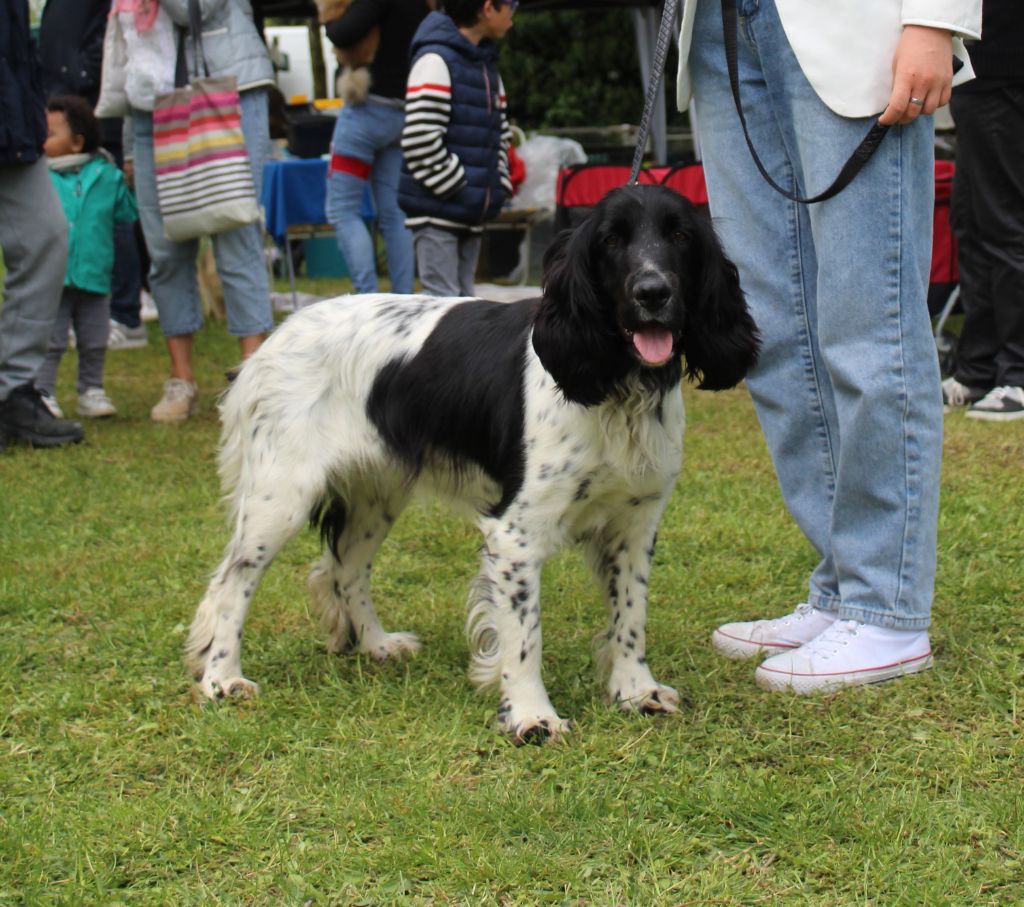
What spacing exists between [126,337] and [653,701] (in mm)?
7441

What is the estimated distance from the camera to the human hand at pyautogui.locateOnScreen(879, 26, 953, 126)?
2.73 m

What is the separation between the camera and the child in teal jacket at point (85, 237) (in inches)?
274

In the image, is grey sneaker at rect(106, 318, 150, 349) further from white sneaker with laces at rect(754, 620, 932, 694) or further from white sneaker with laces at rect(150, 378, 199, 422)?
white sneaker with laces at rect(754, 620, 932, 694)

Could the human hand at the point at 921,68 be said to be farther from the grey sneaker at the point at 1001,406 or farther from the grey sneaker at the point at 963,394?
the grey sneaker at the point at 963,394

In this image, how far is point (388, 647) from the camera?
142 inches

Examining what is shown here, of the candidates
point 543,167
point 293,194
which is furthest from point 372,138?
point 543,167

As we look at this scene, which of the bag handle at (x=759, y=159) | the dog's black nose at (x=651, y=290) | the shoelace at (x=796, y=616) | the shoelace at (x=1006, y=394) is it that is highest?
the bag handle at (x=759, y=159)

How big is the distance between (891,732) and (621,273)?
1.18 metres

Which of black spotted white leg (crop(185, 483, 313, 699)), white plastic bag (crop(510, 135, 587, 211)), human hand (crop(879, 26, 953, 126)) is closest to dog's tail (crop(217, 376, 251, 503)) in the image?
black spotted white leg (crop(185, 483, 313, 699))

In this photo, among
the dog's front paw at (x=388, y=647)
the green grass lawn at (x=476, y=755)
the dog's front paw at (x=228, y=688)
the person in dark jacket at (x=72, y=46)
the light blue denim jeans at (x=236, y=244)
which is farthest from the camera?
the person in dark jacket at (x=72, y=46)

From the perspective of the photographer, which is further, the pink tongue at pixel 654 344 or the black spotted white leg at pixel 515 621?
the black spotted white leg at pixel 515 621

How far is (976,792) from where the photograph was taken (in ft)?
8.35

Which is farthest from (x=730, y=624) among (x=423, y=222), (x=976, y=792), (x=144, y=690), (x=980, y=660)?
(x=423, y=222)

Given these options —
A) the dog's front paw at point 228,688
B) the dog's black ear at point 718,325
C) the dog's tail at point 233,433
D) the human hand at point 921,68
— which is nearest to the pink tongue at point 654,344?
the dog's black ear at point 718,325
